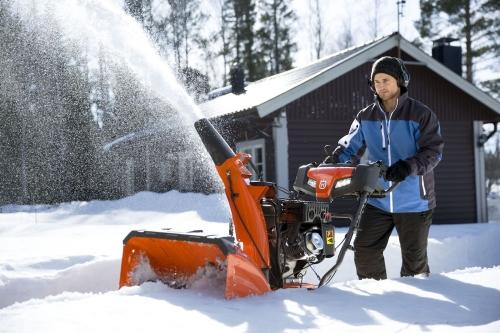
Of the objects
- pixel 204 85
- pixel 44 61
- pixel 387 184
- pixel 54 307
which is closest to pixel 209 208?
pixel 387 184

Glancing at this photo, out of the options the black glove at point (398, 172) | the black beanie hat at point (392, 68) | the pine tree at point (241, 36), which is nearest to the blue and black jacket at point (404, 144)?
the black beanie hat at point (392, 68)

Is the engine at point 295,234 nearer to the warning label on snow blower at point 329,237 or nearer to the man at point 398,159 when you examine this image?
the warning label on snow blower at point 329,237

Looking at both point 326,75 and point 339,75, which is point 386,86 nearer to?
point 326,75

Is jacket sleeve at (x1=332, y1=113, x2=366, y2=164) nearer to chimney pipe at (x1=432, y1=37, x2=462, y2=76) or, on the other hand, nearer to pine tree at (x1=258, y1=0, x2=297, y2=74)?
chimney pipe at (x1=432, y1=37, x2=462, y2=76)

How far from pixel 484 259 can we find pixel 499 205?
15012 mm

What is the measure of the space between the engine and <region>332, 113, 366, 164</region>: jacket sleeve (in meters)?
0.62

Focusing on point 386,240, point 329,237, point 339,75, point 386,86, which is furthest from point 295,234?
point 339,75

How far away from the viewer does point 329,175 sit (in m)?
3.08

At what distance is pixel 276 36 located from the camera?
3219cm

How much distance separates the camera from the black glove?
3.09 metres

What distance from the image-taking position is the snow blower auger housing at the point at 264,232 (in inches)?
119

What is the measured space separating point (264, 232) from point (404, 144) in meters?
1.21

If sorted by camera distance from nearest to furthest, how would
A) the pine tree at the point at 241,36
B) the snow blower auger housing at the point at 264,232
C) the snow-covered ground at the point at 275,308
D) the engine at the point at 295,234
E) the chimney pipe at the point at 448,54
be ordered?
the snow-covered ground at the point at 275,308 → the snow blower auger housing at the point at 264,232 → the engine at the point at 295,234 → the chimney pipe at the point at 448,54 → the pine tree at the point at 241,36

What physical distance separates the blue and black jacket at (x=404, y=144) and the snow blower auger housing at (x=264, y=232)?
334mm
